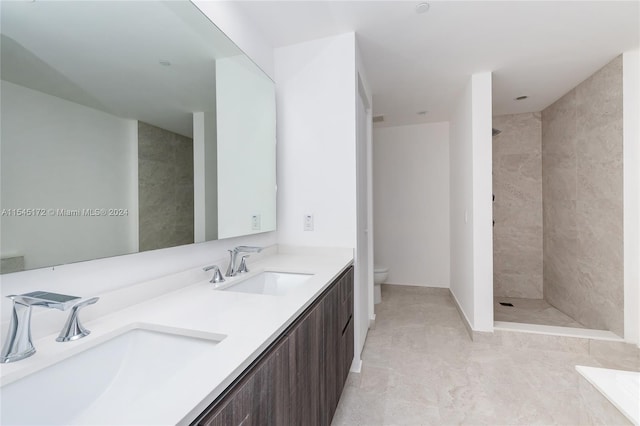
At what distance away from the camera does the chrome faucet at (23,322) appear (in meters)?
0.60

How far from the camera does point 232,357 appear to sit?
623 millimetres

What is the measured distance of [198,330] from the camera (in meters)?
0.76

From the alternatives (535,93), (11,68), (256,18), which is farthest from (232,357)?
(535,93)

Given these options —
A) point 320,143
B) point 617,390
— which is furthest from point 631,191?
point 320,143

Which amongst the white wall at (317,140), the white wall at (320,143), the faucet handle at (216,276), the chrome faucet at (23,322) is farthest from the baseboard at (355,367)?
the chrome faucet at (23,322)

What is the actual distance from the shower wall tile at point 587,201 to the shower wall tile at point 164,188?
10.1 feet

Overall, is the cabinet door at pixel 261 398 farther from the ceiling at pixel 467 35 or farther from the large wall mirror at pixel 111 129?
the ceiling at pixel 467 35

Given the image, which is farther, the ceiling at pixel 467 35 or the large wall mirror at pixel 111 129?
the ceiling at pixel 467 35

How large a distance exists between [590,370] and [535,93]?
9.27ft

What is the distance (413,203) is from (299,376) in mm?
3340

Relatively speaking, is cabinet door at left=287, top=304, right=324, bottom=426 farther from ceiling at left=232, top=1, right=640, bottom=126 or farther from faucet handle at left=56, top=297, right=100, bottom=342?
ceiling at left=232, top=1, right=640, bottom=126

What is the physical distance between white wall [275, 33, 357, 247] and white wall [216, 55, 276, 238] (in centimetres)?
12

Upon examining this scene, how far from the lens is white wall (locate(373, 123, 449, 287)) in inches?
148

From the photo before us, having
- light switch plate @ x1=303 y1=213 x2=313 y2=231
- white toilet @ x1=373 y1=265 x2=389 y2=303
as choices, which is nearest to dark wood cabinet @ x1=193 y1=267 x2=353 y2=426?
light switch plate @ x1=303 y1=213 x2=313 y2=231
